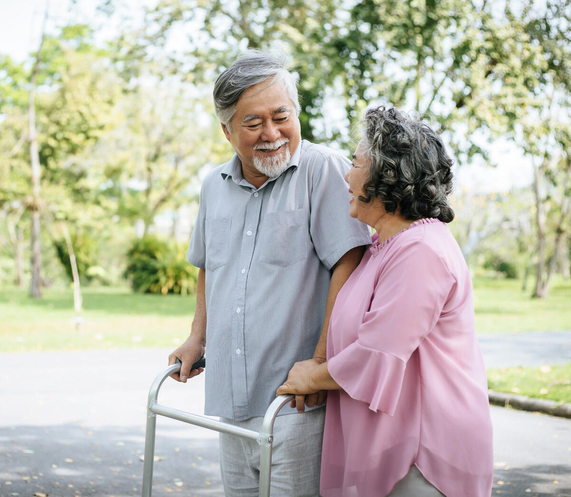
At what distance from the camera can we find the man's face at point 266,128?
2229 mm

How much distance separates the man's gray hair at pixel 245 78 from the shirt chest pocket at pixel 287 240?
0.39 m

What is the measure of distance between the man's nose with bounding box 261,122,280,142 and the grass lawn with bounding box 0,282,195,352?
914 centimetres

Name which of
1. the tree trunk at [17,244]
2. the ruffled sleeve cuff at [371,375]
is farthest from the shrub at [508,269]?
the ruffled sleeve cuff at [371,375]

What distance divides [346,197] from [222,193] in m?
0.52

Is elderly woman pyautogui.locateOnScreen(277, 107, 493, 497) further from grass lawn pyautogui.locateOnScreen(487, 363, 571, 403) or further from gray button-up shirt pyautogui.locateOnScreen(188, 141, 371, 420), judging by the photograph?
grass lawn pyautogui.locateOnScreen(487, 363, 571, 403)

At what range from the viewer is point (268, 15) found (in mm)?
15344

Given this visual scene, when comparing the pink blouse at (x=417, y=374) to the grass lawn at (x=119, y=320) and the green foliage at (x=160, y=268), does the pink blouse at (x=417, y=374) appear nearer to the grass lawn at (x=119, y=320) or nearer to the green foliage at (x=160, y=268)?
the grass lawn at (x=119, y=320)

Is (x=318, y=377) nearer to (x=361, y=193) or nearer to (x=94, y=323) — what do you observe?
(x=361, y=193)

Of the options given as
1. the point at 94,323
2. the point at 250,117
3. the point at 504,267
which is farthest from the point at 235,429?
the point at 504,267

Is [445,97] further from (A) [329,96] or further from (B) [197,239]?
(B) [197,239]

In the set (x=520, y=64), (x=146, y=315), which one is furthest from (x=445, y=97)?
(x=146, y=315)

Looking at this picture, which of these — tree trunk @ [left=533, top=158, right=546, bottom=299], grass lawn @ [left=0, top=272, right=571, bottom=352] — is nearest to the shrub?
tree trunk @ [left=533, top=158, right=546, bottom=299]

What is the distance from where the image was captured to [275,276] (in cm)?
228

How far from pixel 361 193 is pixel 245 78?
1.81 ft
